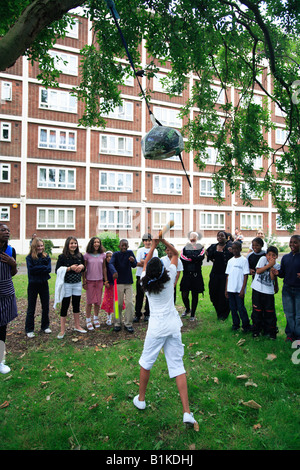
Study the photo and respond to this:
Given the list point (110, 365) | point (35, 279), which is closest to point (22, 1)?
point (35, 279)

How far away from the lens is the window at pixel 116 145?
24984mm

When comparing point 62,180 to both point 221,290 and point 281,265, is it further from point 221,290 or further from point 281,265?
point 281,265

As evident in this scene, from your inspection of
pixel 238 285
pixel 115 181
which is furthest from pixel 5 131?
pixel 238 285

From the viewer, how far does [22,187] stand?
2244cm

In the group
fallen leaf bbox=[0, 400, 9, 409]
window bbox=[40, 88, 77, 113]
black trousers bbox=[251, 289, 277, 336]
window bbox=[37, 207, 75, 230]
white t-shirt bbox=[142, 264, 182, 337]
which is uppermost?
window bbox=[40, 88, 77, 113]

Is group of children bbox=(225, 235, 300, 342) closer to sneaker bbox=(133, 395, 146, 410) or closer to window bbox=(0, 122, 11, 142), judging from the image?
sneaker bbox=(133, 395, 146, 410)

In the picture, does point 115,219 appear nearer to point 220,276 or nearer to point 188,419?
point 220,276

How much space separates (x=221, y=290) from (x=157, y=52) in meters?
5.60

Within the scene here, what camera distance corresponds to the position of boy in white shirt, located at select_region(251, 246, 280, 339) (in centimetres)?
562

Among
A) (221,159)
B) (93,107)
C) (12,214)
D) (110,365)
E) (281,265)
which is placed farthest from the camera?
(12,214)

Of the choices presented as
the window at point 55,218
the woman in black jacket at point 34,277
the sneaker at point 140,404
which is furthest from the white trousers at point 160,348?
the window at point 55,218


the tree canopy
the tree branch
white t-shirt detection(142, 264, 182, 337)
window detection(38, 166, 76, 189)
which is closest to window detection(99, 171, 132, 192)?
window detection(38, 166, 76, 189)

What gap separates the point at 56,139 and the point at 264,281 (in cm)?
2208

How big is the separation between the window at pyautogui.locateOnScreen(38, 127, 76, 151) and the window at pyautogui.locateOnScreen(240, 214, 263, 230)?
1858 cm
